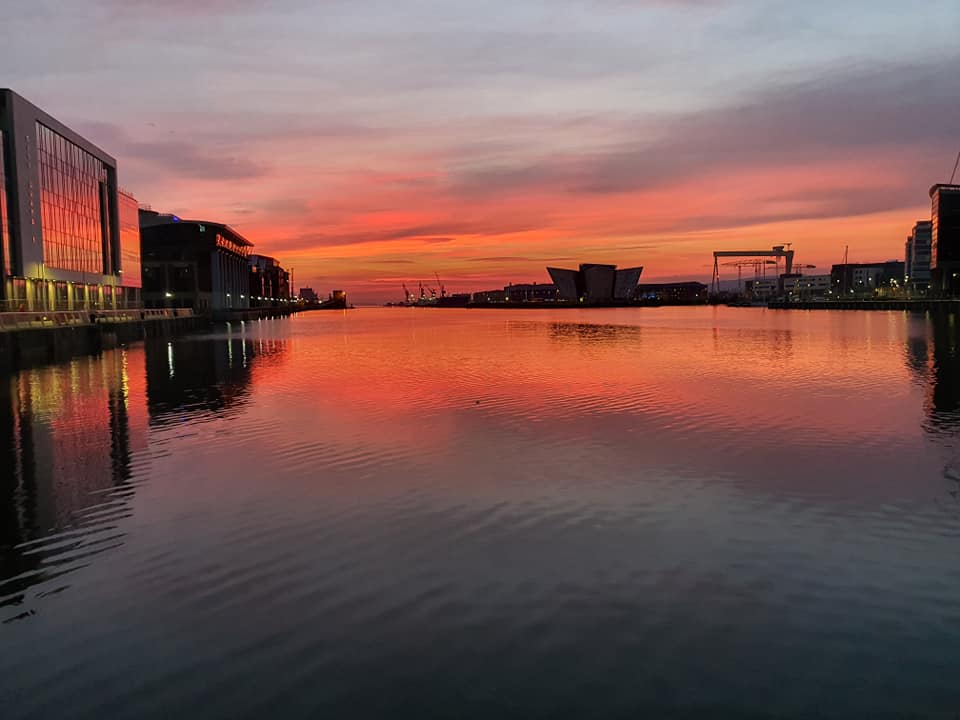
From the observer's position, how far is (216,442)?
62.4 ft

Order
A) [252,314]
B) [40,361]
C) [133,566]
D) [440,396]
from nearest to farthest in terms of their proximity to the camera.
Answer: [133,566]
[440,396]
[40,361]
[252,314]

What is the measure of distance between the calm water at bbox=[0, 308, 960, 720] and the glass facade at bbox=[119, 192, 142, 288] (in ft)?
292

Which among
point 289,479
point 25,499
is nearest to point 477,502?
point 289,479

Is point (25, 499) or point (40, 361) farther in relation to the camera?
point (40, 361)

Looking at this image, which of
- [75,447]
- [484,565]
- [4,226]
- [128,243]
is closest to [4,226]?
[4,226]

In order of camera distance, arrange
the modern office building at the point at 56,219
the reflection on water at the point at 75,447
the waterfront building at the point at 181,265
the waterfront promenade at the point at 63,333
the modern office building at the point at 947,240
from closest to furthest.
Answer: the reflection on water at the point at 75,447
the waterfront promenade at the point at 63,333
the modern office building at the point at 56,219
the waterfront building at the point at 181,265
the modern office building at the point at 947,240

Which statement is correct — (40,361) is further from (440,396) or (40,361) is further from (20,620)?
(20,620)

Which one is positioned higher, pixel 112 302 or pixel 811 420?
pixel 112 302

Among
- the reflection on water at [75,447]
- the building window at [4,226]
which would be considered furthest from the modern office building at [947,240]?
the building window at [4,226]

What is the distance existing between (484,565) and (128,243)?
110003 millimetres

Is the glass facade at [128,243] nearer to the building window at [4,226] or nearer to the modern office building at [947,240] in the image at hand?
the building window at [4,226]

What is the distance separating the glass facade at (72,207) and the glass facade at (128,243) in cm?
538

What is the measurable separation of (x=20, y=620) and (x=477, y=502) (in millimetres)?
7148

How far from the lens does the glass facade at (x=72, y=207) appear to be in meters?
73.8
